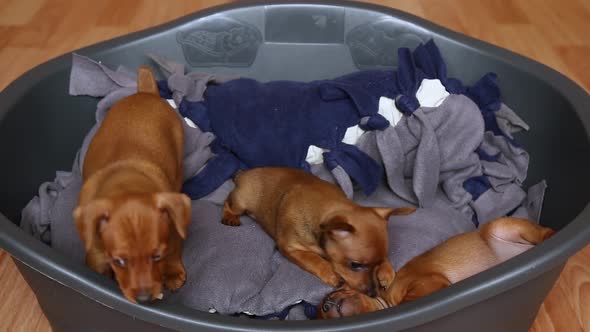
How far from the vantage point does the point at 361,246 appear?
1.73 metres

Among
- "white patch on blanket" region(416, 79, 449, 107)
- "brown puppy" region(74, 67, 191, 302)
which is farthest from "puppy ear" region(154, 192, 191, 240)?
"white patch on blanket" region(416, 79, 449, 107)

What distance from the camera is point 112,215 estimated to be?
1.43 m

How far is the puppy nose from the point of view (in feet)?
4.59

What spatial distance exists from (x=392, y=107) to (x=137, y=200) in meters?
1.16

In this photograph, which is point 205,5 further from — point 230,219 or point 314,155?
point 230,219

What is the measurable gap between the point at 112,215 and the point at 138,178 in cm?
26

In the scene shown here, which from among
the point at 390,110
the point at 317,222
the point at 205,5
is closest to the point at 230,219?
the point at 317,222

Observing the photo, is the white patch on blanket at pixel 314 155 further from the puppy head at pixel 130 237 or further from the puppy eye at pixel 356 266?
the puppy head at pixel 130 237

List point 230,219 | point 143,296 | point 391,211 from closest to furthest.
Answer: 1. point 143,296
2. point 391,211
3. point 230,219

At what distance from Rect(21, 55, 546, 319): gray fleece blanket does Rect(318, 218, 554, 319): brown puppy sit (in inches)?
5.4

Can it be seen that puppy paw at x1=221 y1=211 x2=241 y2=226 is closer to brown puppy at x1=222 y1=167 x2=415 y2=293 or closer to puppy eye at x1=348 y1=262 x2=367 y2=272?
brown puppy at x1=222 y1=167 x2=415 y2=293

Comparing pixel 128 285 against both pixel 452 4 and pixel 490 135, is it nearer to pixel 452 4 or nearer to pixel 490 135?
pixel 490 135

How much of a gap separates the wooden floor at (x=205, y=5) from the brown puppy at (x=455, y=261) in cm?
154

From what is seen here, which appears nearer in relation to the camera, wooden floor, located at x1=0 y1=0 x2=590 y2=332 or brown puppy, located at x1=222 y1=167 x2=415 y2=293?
brown puppy, located at x1=222 y1=167 x2=415 y2=293
